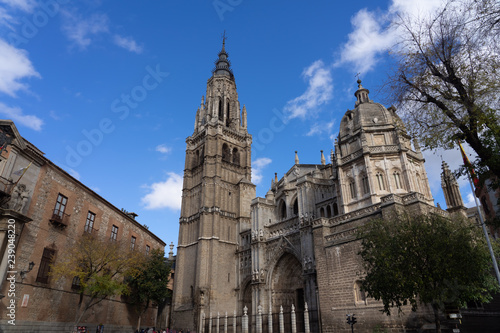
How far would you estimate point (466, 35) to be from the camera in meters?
9.03

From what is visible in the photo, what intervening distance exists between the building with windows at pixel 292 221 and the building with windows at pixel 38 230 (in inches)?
442

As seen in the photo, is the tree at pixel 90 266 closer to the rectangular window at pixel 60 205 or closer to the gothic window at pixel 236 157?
the rectangular window at pixel 60 205

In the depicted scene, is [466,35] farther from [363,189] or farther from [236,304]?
[236,304]

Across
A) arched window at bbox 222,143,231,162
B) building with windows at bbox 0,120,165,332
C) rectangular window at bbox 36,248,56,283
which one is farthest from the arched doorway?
rectangular window at bbox 36,248,56,283

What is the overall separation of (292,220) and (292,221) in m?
0.09

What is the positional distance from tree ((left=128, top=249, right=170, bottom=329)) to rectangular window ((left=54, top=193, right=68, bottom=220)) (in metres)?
8.74

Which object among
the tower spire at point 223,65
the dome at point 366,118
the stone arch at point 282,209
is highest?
the tower spire at point 223,65

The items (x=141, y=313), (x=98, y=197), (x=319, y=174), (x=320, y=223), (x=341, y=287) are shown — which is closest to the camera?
(x=341, y=287)

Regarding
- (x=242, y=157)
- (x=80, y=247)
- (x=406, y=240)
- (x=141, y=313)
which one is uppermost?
(x=242, y=157)

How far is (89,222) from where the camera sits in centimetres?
2469

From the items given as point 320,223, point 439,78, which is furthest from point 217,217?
point 439,78

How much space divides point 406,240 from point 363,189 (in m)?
11.6

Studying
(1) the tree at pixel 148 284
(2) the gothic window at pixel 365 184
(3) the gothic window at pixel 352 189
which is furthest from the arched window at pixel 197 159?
(2) the gothic window at pixel 365 184

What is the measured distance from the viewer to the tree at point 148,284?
28.3 meters
